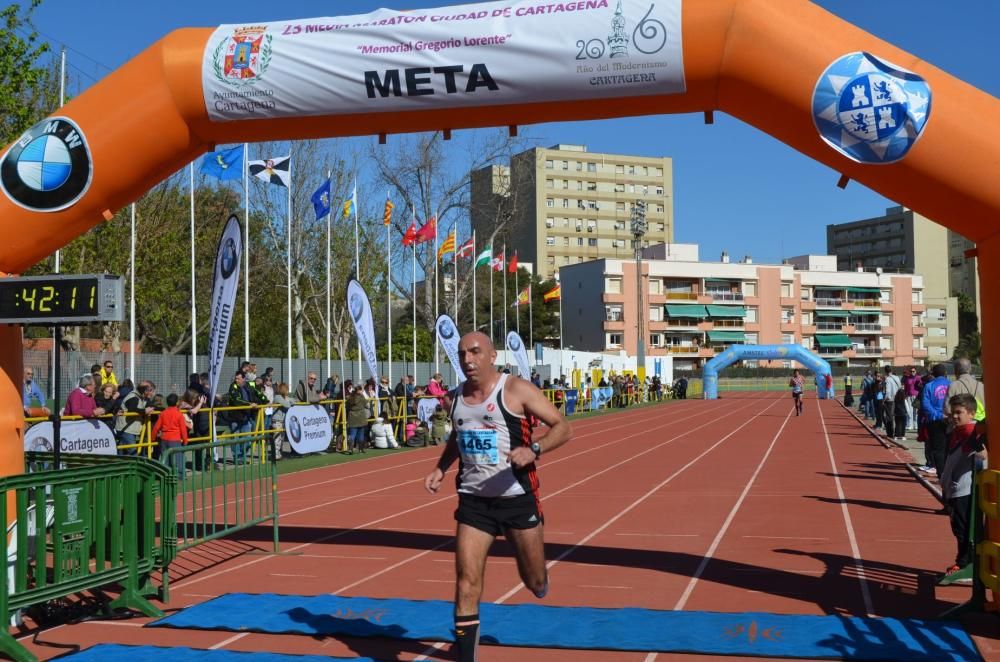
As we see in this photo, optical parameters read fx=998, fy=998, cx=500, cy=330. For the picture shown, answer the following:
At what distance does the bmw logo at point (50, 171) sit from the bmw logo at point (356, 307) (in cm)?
1356

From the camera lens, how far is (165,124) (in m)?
8.38

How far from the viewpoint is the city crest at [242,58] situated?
27.2ft

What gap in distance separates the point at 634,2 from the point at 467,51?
1.35m

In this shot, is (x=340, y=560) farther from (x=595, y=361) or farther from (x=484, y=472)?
(x=595, y=361)

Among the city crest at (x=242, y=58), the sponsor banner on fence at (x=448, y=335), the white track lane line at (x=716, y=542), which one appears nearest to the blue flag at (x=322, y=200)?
the sponsor banner on fence at (x=448, y=335)

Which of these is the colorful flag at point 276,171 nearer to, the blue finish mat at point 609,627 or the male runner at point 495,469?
the blue finish mat at point 609,627

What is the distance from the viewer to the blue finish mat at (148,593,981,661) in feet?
21.2

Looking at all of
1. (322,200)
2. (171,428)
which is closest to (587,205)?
(322,200)

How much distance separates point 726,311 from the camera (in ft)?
302

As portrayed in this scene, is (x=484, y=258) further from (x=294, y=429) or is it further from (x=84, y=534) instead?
(x=84, y=534)

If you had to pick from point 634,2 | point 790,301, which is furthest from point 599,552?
point 790,301

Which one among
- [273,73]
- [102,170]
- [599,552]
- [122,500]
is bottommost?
[599,552]

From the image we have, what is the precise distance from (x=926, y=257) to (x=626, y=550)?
119 metres

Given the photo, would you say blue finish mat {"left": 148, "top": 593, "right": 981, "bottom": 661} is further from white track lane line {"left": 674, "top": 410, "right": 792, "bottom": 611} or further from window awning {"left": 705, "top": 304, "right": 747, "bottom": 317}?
window awning {"left": 705, "top": 304, "right": 747, "bottom": 317}
